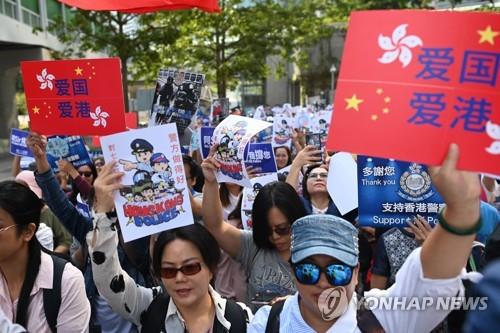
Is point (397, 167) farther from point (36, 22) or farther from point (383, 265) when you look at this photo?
point (36, 22)

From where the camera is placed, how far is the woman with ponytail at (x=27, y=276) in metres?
2.00

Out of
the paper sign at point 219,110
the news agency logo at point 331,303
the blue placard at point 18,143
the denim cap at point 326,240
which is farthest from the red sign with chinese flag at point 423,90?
the paper sign at point 219,110

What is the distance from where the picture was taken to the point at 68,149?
388 centimetres

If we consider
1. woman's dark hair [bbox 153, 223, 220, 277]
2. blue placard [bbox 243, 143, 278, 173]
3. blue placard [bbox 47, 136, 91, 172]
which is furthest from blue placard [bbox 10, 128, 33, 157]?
woman's dark hair [bbox 153, 223, 220, 277]

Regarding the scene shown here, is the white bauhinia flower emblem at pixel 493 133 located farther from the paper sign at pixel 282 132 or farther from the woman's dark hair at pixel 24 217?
the paper sign at pixel 282 132

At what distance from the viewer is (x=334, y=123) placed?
1.50 metres

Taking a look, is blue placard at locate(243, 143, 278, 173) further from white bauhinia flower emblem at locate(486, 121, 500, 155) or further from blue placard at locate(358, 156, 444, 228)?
white bauhinia flower emblem at locate(486, 121, 500, 155)

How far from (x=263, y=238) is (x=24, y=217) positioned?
46.4 inches

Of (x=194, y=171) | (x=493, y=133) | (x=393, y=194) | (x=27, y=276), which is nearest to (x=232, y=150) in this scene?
(x=393, y=194)

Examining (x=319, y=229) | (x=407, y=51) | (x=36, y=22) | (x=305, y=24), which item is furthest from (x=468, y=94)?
(x=36, y=22)

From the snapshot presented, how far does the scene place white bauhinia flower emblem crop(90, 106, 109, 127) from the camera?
2.77 meters

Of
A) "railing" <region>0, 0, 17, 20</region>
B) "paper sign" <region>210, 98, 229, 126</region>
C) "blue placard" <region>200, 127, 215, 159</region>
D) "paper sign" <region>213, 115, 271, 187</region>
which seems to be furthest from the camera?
"railing" <region>0, 0, 17, 20</region>

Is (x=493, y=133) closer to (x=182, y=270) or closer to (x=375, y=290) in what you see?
(x=375, y=290)

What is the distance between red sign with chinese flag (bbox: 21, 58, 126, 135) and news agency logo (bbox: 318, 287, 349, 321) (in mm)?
1545
